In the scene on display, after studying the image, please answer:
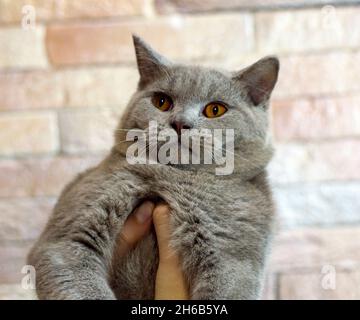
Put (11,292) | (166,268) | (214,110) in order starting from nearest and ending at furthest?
(166,268) < (214,110) < (11,292)

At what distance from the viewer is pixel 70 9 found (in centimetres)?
140

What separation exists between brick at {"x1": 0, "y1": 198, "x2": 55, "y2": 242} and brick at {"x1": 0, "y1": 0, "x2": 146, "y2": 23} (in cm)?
57

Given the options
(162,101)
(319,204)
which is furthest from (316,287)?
(162,101)

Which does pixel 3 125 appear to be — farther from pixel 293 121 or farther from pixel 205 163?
pixel 293 121

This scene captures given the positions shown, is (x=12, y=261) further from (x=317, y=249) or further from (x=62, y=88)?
(x=317, y=249)

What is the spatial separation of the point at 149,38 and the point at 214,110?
1.58 feet

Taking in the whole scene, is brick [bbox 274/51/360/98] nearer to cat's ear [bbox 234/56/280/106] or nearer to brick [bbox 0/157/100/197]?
cat's ear [bbox 234/56/280/106]

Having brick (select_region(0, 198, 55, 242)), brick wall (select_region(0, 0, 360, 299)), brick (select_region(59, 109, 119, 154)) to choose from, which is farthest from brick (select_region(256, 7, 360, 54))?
brick (select_region(0, 198, 55, 242))

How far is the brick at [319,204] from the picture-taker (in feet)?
4.54

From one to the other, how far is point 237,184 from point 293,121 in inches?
17.4
